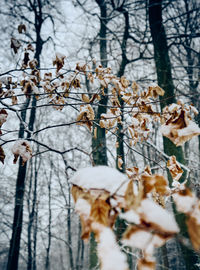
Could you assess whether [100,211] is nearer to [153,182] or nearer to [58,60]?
[153,182]

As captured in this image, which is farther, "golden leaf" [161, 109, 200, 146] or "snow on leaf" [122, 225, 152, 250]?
"golden leaf" [161, 109, 200, 146]

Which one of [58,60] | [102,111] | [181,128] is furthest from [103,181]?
[102,111]

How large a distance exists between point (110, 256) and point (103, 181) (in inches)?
10.2

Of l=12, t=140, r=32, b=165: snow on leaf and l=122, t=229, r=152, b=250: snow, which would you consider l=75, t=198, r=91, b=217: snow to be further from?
l=12, t=140, r=32, b=165: snow on leaf

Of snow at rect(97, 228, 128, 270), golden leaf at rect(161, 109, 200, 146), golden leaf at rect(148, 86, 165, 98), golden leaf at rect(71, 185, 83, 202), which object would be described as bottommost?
snow at rect(97, 228, 128, 270)

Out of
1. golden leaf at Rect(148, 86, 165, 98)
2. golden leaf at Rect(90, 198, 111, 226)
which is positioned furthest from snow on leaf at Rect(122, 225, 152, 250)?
golden leaf at Rect(148, 86, 165, 98)

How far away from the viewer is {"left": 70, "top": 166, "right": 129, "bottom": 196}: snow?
0.77 metres

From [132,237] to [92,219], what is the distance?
0.56 feet

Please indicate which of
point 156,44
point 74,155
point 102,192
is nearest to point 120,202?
point 102,192

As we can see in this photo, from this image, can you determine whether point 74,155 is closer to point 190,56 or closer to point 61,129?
point 61,129

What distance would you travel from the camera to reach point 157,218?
0.61 meters

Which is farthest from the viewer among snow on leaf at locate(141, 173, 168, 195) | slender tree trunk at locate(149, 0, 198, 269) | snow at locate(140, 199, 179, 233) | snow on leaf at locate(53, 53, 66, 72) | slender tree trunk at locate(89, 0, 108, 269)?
slender tree trunk at locate(89, 0, 108, 269)

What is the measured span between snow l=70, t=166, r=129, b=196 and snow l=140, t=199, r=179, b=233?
0.12 m

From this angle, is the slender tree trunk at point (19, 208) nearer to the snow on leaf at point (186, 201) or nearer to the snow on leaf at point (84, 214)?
the snow on leaf at point (84, 214)
